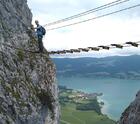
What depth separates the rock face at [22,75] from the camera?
117ft

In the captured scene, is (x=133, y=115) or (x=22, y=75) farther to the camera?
(x=22, y=75)

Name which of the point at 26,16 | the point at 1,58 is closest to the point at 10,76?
the point at 1,58

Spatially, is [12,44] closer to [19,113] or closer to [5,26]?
[5,26]

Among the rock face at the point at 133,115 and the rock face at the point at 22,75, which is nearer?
the rock face at the point at 133,115

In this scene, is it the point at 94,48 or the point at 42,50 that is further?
the point at 42,50

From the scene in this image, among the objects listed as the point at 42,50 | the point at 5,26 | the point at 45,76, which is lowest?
the point at 45,76

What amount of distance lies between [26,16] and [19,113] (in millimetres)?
16462

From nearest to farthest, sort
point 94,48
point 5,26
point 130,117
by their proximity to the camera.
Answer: point 130,117 < point 94,48 < point 5,26

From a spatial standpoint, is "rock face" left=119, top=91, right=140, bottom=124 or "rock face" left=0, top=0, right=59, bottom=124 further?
"rock face" left=0, top=0, right=59, bottom=124

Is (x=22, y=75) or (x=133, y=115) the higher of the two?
(x=22, y=75)

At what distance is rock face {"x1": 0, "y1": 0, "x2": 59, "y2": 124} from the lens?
35550 mm

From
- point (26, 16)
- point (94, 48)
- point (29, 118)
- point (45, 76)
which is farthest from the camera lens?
point (26, 16)

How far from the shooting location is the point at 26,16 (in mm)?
48312

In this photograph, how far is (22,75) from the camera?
1563 inches
